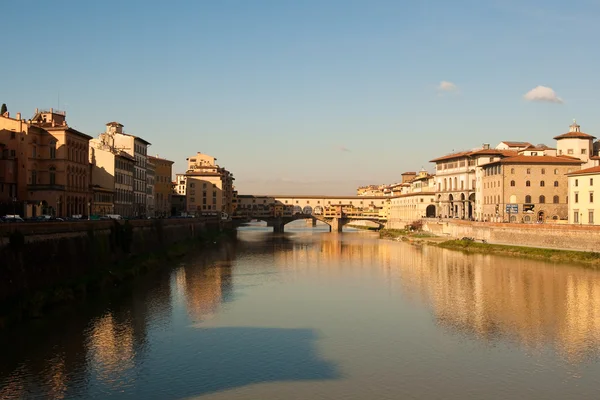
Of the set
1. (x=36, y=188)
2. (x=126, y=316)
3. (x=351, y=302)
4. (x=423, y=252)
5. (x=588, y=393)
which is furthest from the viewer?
(x=423, y=252)

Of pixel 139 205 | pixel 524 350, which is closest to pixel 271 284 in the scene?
pixel 524 350

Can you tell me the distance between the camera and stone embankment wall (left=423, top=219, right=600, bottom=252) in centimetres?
5391

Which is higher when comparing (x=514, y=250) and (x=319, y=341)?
(x=514, y=250)

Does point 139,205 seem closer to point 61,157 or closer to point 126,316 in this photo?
point 61,157

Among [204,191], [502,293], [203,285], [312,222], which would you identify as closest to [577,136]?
[502,293]

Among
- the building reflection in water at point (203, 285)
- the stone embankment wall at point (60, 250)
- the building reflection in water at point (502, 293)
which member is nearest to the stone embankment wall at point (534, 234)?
the building reflection in water at point (502, 293)

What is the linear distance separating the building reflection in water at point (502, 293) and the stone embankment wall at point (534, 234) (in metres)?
4.49

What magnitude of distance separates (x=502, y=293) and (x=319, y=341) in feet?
52.3

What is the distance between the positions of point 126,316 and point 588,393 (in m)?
20.4

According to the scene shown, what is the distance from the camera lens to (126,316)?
30328 millimetres

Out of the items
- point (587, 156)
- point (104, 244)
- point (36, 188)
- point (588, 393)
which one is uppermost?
point (587, 156)

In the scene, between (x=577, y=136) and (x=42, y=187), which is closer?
(x=42, y=187)

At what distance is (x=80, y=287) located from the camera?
1316 inches

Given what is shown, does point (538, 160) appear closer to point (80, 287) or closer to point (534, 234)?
point (534, 234)
